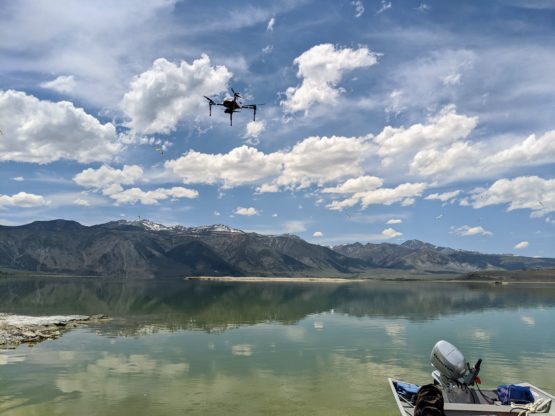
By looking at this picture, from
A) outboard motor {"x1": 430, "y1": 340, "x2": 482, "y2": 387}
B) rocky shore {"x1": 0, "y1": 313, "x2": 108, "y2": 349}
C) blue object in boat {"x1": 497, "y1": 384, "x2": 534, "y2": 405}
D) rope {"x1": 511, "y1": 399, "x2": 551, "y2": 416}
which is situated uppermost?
outboard motor {"x1": 430, "y1": 340, "x2": 482, "y2": 387}

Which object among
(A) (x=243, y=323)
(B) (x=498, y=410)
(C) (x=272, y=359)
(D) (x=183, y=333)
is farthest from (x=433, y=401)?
(A) (x=243, y=323)

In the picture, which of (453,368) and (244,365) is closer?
(453,368)

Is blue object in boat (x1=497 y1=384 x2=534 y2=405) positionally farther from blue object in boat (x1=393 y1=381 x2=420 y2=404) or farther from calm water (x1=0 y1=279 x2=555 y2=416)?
calm water (x1=0 y1=279 x2=555 y2=416)

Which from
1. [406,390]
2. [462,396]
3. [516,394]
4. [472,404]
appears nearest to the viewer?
[472,404]

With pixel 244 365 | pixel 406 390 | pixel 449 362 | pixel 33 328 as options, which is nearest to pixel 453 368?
pixel 449 362

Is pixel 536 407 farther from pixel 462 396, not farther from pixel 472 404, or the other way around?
pixel 472 404

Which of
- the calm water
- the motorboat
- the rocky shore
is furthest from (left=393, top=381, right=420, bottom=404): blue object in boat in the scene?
the rocky shore

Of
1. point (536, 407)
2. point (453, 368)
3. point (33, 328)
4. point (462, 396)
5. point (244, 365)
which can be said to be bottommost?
point (33, 328)
